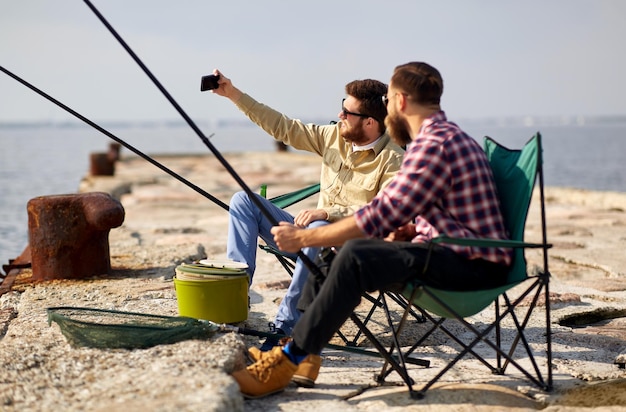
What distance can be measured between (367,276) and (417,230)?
16.5 inches

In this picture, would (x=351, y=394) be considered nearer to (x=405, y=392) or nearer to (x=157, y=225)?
(x=405, y=392)

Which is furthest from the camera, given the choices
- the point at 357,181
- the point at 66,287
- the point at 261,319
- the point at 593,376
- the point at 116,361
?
the point at 66,287

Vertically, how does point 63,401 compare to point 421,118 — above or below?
below

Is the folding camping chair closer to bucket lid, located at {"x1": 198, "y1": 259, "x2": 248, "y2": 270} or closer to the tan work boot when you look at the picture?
the tan work boot

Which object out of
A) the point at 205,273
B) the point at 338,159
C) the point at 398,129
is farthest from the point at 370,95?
the point at 205,273

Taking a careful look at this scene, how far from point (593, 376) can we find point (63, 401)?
7.14 ft

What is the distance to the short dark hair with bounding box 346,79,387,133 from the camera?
4082 millimetres

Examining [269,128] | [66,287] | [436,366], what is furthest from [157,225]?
[436,366]

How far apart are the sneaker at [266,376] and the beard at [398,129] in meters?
0.99

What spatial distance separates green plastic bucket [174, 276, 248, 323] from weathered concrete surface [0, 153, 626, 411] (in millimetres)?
187

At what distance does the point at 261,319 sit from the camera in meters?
4.48

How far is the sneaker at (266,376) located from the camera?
3.18 m

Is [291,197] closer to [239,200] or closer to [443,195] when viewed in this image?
[239,200]

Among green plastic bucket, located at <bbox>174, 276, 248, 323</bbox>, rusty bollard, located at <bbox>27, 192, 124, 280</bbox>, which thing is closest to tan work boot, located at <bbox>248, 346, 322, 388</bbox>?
green plastic bucket, located at <bbox>174, 276, 248, 323</bbox>
